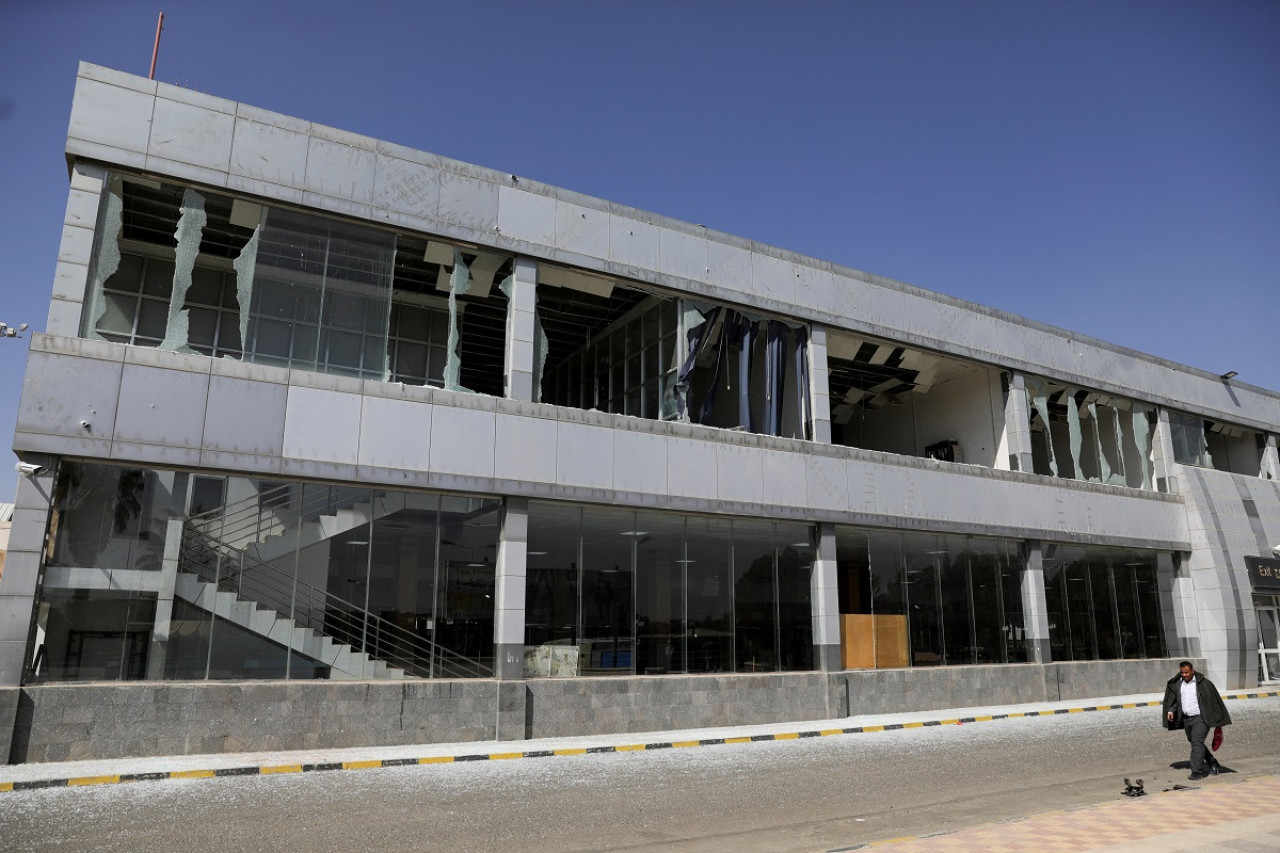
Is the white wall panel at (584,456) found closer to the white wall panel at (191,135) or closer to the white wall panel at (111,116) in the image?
the white wall panel at (191,135)

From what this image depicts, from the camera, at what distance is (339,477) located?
17391 millimetres

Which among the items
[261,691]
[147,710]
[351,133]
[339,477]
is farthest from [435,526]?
[351,133]

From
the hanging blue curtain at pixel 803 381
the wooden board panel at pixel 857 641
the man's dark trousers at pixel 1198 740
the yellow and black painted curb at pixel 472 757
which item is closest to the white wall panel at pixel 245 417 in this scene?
the yellow and black painted curb at pixel 472 757

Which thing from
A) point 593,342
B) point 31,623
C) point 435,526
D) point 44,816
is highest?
point 593,342

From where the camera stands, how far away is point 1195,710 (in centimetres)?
1335

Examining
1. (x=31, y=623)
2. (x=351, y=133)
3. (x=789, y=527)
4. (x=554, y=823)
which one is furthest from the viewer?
(x=789, y=527)

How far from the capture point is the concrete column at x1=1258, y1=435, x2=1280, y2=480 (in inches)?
1471

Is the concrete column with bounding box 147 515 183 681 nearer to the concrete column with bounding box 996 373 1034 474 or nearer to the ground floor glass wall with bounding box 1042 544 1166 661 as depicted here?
the concrete column with bounding box 996 373 1034 474

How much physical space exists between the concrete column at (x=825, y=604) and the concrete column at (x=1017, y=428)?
8.11 meters

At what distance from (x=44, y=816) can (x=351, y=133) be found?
13594 mm

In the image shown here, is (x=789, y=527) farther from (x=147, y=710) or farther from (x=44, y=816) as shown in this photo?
(x=44, y=816)

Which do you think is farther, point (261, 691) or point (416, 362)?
point (416, 362)

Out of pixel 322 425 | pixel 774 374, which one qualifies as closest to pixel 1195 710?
pixel 774 374

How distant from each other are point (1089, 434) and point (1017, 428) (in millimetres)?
5458
